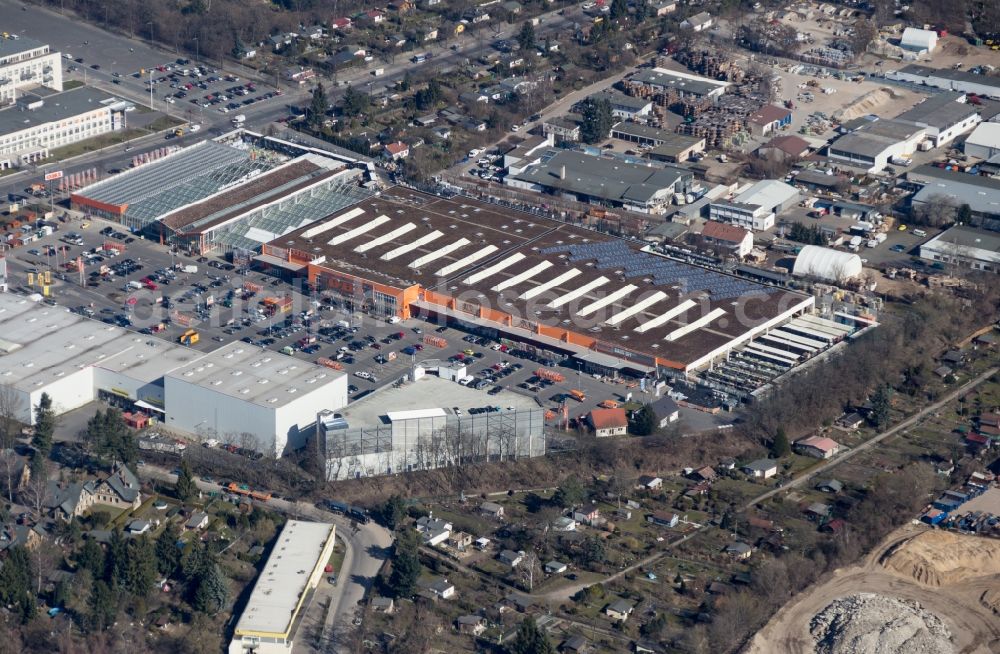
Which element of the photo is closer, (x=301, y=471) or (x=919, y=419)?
(x=301, y=471)

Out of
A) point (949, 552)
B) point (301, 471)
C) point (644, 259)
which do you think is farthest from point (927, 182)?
point (301, 471)

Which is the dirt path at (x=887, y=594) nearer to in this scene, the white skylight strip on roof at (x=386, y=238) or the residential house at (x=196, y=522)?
the residential house at (x=196, y=522)

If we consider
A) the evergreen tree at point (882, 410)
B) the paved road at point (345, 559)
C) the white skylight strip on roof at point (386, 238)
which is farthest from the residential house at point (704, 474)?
the white skylight strip on roof at point (386, 238)

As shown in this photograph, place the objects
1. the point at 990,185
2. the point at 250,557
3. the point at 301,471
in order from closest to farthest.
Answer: the point at 250,557 < the point at 301,471 < the point at 990,185

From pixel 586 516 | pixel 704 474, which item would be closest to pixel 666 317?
pixel 704 474

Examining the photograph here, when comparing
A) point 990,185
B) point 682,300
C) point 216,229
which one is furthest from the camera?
point 990,185

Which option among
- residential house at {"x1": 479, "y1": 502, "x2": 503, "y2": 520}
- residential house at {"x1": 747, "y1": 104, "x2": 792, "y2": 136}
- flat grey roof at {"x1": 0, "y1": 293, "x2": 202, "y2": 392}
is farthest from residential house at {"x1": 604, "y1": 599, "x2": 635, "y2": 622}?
residential house at {"x1": 747, "y1": 104, "x2": 792, "y2": 136}

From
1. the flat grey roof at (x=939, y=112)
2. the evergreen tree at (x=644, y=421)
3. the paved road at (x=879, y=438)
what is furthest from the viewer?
the flat grey roof at (x=939, y=112)

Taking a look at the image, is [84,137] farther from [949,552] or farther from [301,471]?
[949,552]
